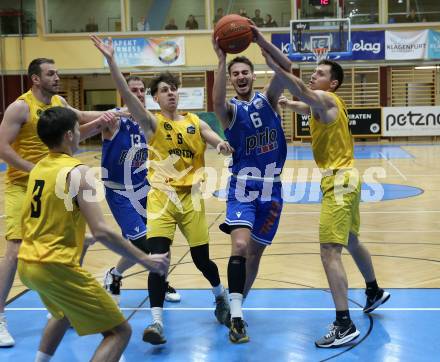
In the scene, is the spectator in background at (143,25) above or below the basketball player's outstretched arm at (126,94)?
above

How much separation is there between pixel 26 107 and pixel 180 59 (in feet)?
66.4

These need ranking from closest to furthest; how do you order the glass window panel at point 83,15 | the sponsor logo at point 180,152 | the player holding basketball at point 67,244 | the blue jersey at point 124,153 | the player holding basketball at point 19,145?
the player holding basketball at point 67,244
the player holding basketball at point 19,145
the sponsor logo at point 180,152
the blue jersey at point 124,153
the glass window panel at point 83,15

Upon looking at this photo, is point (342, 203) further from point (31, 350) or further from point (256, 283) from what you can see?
point (31, 350)

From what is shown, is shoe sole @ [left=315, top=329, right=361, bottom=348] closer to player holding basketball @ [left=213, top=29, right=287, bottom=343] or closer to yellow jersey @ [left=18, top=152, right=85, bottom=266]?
player holding basketball @ [left=213, top=29, right=287, bottom=343]

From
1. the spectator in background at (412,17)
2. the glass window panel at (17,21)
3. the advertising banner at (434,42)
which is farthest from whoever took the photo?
the glass window panel at (17,21)

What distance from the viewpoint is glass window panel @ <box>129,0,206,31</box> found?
82.4 feet

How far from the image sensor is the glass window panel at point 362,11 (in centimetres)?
2436

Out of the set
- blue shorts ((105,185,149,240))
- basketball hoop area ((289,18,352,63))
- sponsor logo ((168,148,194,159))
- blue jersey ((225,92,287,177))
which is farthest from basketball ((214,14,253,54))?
basketball hoop area ((289,18,352,63))

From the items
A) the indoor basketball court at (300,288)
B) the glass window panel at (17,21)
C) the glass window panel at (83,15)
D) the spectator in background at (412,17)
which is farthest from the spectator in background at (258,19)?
the glass window panel at (17,21)

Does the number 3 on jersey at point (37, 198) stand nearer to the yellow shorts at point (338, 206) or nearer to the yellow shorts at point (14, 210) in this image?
the yellow shorts at point (14, 210)

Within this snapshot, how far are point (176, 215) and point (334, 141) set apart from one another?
1.38 m

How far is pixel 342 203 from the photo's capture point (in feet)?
14.5

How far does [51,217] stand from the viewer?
302 cm

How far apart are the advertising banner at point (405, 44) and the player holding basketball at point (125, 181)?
65.3 feet
